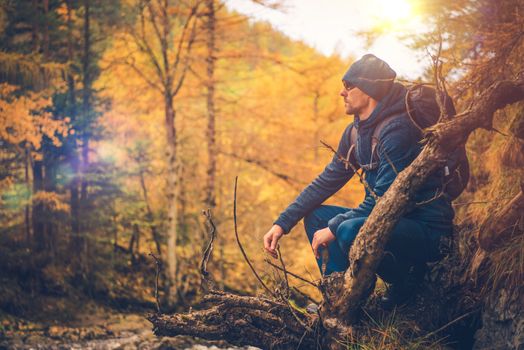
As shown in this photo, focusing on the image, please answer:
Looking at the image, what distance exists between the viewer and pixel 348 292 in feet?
8.30

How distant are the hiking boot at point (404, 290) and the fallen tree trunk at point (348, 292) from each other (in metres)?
0.25

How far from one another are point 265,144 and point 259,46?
96.5 inches

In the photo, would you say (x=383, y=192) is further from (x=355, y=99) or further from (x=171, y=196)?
(x=171, y=196)

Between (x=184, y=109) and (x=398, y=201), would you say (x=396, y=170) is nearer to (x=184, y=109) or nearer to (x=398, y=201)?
(x=398, y=201)

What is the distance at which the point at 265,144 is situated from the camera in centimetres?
1283

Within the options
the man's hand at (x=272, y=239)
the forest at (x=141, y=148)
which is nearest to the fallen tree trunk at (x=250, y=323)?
the man's hand at (x=272, y=239)

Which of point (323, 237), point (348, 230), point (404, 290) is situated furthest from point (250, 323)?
point (404, 290)

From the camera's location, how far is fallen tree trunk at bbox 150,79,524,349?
7.80 ft

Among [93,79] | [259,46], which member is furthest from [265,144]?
[93,79]

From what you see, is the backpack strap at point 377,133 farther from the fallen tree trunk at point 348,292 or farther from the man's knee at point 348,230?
the man's knee at point 348,230

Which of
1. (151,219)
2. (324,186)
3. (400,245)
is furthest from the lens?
(151,219)

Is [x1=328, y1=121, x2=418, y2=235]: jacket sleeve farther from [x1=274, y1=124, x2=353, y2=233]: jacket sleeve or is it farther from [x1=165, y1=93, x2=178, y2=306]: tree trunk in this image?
[x1=165, y1=93, x2=178, y2=306]: tree trunk

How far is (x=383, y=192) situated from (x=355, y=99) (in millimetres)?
531

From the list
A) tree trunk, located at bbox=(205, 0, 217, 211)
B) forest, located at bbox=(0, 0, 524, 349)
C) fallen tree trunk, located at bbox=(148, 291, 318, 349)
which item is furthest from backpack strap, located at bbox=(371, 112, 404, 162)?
tree trunk, located at bbox=(205, 0, 217, 211)
